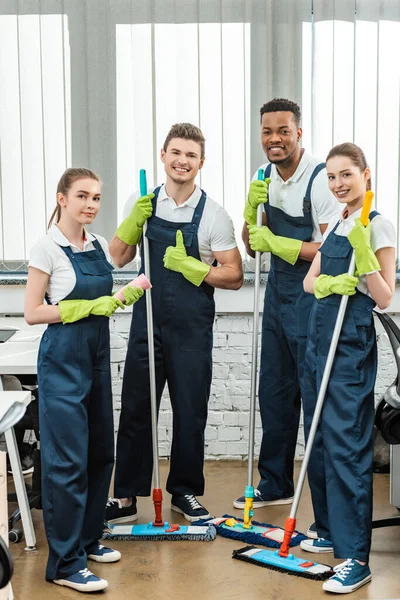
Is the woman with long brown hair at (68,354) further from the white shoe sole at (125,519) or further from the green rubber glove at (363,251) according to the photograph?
the green rubber glove at (363,251)

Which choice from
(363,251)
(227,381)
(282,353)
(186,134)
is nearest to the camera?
(363,251)

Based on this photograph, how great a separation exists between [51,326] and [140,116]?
1748mm

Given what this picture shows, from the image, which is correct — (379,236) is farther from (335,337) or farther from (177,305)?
(177,305)

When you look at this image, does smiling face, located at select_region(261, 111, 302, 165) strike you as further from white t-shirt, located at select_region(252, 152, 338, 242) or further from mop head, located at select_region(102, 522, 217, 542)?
mop head, located at select_region(102, 522, 217, 542)

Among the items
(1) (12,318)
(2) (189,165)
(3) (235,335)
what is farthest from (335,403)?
(1) (12,318)

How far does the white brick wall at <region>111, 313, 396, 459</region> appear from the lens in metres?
4.58

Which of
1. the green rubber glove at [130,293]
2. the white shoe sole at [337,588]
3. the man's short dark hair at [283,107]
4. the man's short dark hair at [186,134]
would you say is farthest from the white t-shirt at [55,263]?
the white shoe sole at [337,588]

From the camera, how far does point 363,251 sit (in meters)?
2.96

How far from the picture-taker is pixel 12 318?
4.48m

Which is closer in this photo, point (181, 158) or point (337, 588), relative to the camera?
point (337, 588)

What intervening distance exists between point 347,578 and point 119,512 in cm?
107

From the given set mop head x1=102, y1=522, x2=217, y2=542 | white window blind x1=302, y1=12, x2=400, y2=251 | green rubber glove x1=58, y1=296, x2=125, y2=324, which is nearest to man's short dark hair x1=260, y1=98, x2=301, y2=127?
white window blind x1=302, y1=12, x2=400, y2=251

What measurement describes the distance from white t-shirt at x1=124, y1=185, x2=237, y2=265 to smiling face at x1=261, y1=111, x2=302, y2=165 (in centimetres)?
31

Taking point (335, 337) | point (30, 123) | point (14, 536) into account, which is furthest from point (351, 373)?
point (30, 123)
